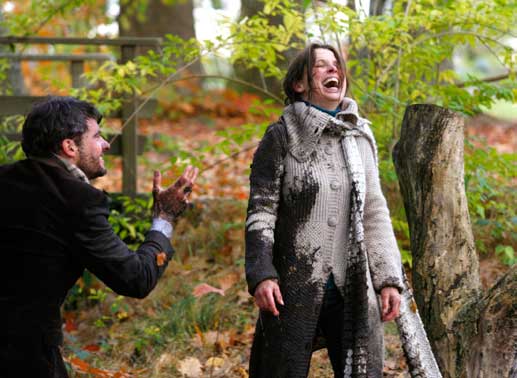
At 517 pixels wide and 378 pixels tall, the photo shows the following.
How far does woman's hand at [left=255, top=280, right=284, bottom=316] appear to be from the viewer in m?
2.90

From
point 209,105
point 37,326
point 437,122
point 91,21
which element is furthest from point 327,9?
point 91,21

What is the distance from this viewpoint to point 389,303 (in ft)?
10.1

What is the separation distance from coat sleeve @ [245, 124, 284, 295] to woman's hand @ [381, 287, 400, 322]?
0.48 metres

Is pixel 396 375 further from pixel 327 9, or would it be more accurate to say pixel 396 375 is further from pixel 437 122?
pixel 327 9

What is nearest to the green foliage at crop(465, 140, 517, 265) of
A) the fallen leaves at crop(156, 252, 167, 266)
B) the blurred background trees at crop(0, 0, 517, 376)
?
the blurred background trees at crop(0, 0, 517, 376)

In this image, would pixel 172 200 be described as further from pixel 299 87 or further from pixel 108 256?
pixel 299 87

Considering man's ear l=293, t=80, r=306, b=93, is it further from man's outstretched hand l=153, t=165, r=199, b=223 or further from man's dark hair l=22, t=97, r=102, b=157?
man's dark hair l=22, t=97, r=102, b=157

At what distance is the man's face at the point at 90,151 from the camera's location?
9.04 ft

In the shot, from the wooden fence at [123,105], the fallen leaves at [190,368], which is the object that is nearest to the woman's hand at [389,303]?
the fallen leaves at [190,368]

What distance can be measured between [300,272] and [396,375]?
178 centimetres

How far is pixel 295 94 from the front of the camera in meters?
3.28

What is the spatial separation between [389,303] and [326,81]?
3.17 feet

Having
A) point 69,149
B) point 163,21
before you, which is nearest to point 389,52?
point 69,149

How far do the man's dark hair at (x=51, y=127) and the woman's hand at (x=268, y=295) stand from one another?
35.4 inches
